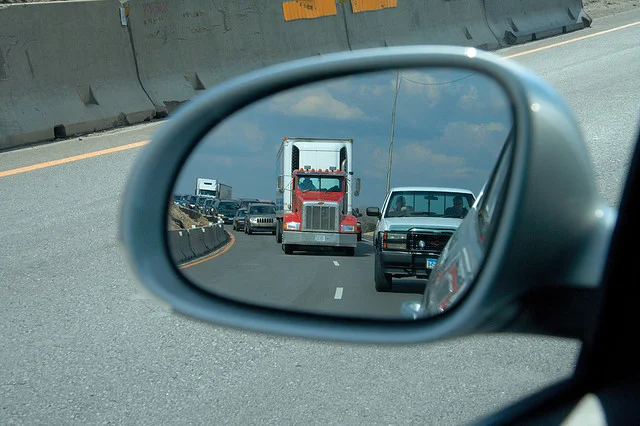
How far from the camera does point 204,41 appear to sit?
55.0ft

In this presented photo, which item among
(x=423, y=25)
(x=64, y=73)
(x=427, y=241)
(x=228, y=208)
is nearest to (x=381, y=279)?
(x=427, y=241)

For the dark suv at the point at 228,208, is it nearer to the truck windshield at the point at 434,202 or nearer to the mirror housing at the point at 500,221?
the mirror housing at the point at 500,221

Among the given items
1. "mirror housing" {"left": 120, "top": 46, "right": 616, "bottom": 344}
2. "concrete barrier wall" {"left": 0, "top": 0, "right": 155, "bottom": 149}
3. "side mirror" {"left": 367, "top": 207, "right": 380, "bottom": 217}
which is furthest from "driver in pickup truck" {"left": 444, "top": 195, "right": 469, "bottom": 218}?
"concrete barrier wall" {"left": 0, "top": 0, "right": 155, "bottom": 149}

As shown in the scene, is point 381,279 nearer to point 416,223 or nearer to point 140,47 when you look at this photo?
point 416,223

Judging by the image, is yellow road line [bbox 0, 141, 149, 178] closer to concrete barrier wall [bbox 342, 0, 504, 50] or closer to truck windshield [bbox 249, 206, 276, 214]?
concrete barrier wall [bbox 342, 0, 504, 50]

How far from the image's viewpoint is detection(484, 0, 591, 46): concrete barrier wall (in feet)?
77.2

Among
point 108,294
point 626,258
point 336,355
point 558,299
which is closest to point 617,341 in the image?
point 626,258

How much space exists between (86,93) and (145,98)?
1.26m

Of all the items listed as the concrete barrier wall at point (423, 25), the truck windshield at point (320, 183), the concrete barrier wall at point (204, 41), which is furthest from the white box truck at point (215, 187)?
the concrete barrier wall at point (423, 25)

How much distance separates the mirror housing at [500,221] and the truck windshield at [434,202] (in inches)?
13.0

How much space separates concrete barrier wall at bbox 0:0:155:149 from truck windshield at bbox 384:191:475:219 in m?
12.9

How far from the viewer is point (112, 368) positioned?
5.16 metres

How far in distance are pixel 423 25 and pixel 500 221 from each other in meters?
20.7

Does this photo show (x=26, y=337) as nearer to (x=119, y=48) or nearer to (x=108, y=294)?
(x=108, y=294)
